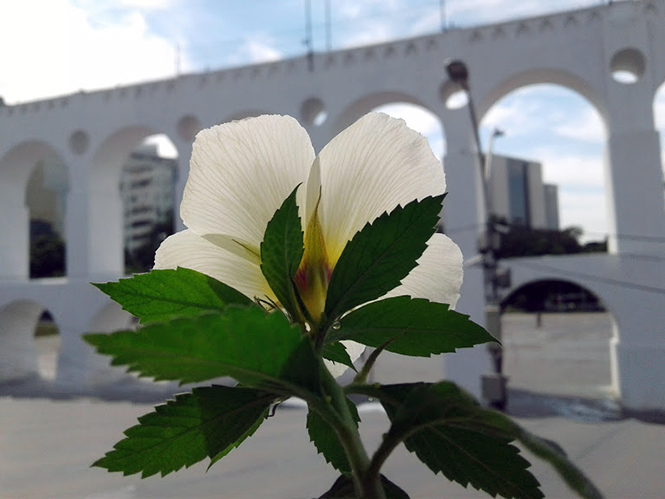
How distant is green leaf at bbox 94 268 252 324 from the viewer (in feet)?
0.70

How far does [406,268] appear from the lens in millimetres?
211

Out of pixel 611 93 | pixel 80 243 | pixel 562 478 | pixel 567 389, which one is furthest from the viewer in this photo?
pixel 567 389

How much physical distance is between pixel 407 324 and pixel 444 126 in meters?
6.69

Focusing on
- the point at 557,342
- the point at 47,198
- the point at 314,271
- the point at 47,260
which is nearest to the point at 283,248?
the point at 314,271

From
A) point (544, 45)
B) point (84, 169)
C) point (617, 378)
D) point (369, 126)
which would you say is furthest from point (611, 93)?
point (369, 126)

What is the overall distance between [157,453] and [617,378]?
22.4 feet

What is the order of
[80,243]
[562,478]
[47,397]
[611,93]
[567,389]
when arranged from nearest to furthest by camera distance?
[562,478] < [611,93] < [47,397] < [80,243] < [567,389]

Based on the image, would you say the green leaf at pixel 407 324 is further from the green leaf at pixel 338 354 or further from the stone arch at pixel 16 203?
the stone arch at pixel 16 203

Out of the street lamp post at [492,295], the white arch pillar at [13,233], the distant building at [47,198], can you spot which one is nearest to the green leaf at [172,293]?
the street lamp post at [492,295]

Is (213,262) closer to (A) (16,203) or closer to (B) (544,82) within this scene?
(B) (544,82)

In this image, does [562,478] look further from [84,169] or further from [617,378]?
[84,169]

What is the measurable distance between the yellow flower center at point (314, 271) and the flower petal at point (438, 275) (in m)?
0.04

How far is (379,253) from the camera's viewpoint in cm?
21

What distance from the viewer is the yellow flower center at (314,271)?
0.74 ft
